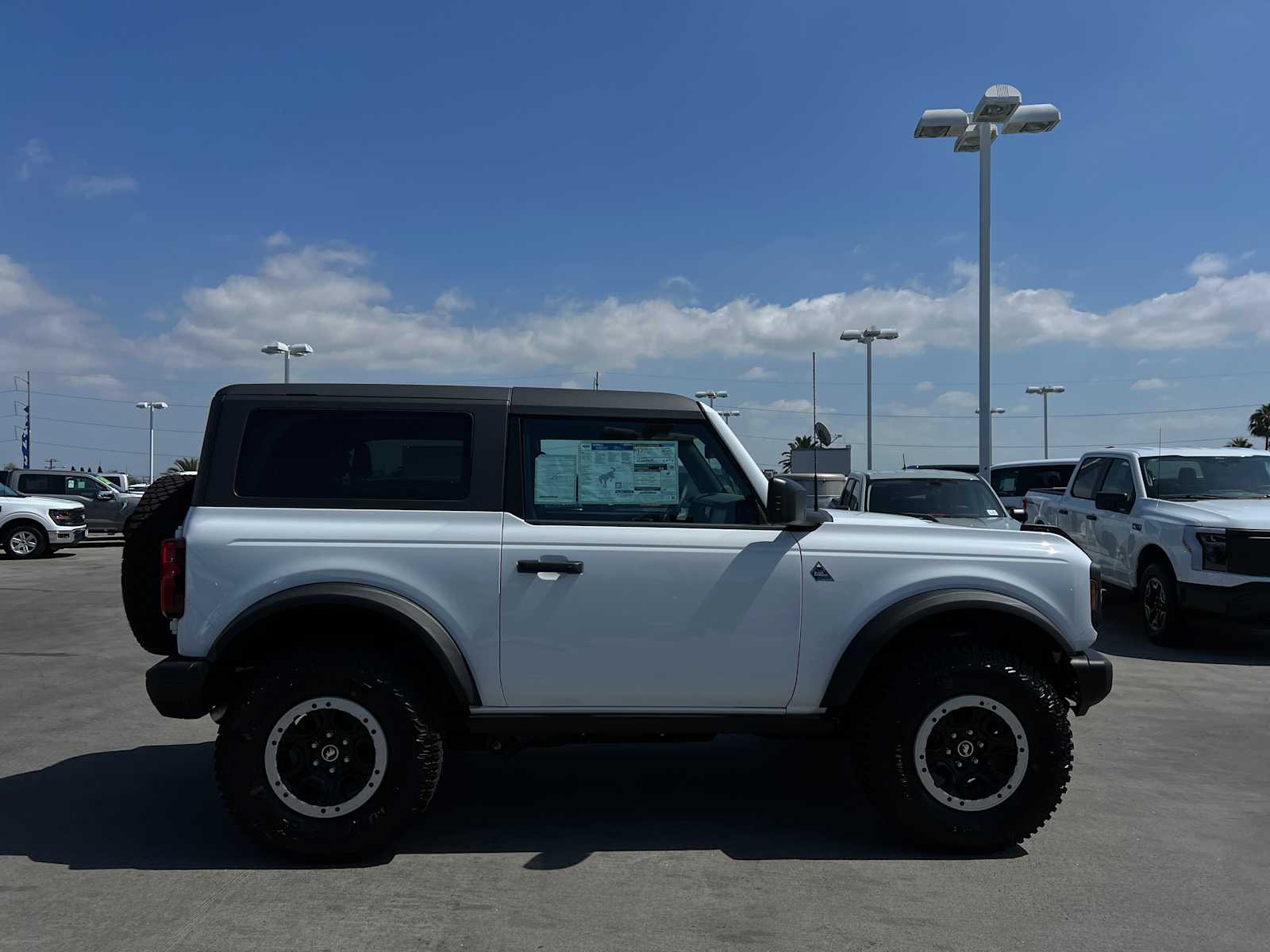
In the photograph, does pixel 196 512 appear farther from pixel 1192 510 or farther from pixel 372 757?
pixel 1192 510

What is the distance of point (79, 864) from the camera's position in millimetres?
4102

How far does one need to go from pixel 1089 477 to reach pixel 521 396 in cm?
947

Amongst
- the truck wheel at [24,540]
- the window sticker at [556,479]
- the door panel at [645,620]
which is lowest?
the truck wheel at [24,540]

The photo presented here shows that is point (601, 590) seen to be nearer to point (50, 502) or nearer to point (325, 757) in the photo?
point (325, 757)

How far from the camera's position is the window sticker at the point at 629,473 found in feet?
14.4

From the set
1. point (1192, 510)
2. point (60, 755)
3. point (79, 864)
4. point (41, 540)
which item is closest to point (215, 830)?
point (79, 864)

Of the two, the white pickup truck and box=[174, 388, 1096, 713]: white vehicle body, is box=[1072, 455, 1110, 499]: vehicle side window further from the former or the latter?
box=[174, 388, 1096, 713]: white vehicle body

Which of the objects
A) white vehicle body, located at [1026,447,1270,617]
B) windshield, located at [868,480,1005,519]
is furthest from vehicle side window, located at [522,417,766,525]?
windshield, located at [868,480,1005,519]

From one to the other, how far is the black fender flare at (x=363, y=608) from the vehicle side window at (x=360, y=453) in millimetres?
→ 418

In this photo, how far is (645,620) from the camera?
416 centimetres

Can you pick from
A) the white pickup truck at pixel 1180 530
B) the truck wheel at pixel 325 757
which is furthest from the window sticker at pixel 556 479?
the white pickup truck at pixel 1180 530

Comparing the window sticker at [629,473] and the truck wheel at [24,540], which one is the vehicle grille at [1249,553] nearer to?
the window sticker at [629,473]

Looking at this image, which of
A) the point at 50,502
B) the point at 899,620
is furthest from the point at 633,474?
the point at 50,502

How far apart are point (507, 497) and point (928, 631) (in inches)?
75.2
